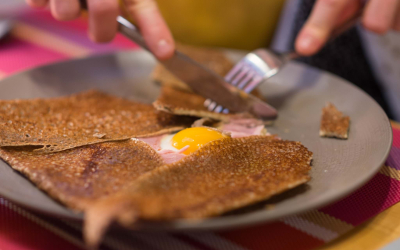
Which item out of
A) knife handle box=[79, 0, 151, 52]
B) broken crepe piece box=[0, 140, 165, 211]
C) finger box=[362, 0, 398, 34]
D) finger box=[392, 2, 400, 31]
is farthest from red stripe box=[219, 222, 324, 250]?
finger box=[392, 2, 400, 31]

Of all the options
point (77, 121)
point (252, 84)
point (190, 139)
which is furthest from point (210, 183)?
point (252, 84)

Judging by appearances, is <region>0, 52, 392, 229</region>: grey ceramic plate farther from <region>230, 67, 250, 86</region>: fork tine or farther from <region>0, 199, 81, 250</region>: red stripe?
<region>230, 67, 250, 86</region>: fork tine

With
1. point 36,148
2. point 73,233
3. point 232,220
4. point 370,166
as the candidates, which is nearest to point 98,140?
point 36,148

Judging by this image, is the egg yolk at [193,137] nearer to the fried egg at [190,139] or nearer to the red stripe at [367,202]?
the fried egg at [190,139]

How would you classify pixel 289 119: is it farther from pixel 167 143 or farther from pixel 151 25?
pixel 151 25

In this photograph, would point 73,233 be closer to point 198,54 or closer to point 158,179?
point 158,179

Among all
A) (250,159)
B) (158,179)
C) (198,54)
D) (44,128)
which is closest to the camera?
(158,179)
